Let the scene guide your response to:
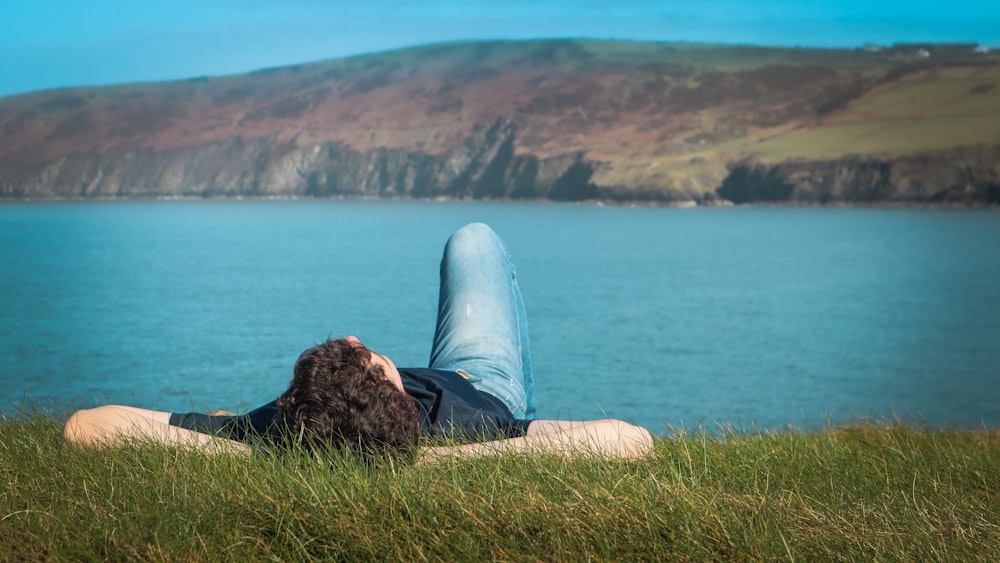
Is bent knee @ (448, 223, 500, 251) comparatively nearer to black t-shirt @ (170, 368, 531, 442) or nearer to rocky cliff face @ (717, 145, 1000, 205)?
black t-shirt @ (170, 368, 531, 442)

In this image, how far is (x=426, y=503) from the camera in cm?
245

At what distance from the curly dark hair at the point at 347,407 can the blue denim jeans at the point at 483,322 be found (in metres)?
1.19

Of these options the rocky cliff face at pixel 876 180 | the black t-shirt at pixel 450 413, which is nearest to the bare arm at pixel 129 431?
the black t-shirt at pixel 450 413

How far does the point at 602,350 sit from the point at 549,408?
10229 millimetres

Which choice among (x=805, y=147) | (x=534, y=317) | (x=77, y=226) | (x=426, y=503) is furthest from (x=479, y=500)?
(x=805, y=147)

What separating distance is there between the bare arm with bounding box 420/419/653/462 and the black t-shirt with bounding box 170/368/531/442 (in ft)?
0.49

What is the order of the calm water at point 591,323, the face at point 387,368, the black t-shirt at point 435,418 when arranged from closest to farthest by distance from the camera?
the face at point 387,368, the black t-shirt at point 435,418, the calm water at point 591,323

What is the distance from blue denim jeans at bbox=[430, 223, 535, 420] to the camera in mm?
4312

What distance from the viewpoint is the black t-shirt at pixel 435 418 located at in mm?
3346

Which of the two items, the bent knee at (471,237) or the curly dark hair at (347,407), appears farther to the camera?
the bent knee at (471,237)

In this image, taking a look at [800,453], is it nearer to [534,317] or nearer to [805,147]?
[534,317]

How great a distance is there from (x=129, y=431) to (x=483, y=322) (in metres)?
1.71

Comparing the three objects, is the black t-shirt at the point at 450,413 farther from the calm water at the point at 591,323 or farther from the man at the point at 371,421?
the calm water at the point at 591,323

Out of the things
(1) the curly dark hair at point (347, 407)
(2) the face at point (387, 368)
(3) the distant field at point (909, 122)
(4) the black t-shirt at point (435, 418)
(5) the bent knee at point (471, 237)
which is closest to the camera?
(1) the curly dark hair at point (347, 407)
